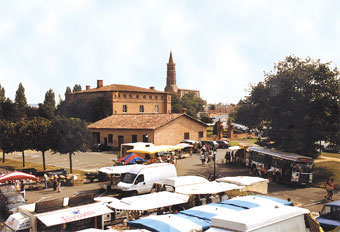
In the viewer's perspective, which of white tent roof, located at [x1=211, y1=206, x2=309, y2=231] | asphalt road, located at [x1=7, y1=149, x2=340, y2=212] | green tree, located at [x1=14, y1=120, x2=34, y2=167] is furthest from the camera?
green tree, located at [x1=14, y1=120, x2=34, y2=167]

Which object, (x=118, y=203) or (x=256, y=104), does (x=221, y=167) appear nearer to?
(x=256, y=104)

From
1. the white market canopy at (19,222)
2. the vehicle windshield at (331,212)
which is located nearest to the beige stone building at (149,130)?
the vehicle windshield at (331,212)

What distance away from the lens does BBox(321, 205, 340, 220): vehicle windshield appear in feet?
42.9

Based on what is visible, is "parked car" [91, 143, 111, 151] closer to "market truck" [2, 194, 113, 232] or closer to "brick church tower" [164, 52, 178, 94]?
"market truck" [2, 194, 113, 232]

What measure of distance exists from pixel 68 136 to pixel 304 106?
19.8 meters

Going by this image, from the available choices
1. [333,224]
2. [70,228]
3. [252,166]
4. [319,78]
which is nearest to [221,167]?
[252,166]

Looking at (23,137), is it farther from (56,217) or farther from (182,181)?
(56,217)

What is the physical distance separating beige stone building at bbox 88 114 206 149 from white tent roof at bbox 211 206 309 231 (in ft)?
109

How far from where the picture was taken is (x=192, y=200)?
51.1 ft

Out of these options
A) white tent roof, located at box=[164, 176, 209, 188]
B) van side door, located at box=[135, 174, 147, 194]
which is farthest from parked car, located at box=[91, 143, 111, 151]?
white tent roof, located at box=[164, 176, 209, 188]

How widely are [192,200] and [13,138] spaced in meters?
20.7

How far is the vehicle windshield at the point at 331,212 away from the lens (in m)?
13.1

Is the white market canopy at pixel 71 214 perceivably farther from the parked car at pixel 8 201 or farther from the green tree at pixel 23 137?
the green tree at pixel 23 137

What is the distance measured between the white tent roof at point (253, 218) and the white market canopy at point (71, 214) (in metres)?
4.74
